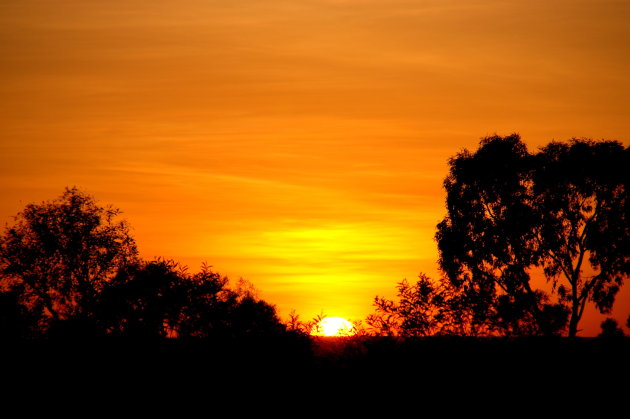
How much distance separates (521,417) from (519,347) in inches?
171

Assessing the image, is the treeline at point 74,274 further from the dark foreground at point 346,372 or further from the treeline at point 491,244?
the dark foreground at point 346,372

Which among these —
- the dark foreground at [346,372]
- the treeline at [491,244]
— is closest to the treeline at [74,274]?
the treeline at [491,244]

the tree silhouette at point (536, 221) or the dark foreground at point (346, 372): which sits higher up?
the tree silhouette at point (536, 221)

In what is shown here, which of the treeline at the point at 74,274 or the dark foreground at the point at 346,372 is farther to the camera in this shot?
the treeline at the point at 74,274

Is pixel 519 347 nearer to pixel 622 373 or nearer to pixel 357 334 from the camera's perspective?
pixel 622 373

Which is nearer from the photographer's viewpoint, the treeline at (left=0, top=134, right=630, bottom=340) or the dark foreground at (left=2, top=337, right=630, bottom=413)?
the dark foreground at (left=2, top=337, right=630, bottom=413)

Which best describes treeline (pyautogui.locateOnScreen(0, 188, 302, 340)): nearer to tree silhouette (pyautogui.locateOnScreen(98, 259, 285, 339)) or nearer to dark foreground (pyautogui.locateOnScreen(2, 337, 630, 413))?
tree silhouette (pyautogui.locateOnScreen(98, 259, 285, 339))

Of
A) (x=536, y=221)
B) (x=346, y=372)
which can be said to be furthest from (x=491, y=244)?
(x=346, y=372)

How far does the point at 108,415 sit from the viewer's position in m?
33.7

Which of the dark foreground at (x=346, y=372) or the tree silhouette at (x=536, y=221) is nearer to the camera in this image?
the dark foreground at (x=346, y=372)

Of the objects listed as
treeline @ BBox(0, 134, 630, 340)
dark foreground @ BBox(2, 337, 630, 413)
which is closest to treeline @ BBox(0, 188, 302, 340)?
treeline @ BBox(0, 134, 630, 340)

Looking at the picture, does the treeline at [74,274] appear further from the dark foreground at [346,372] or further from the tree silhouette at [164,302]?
the dark foreground at [346,372]

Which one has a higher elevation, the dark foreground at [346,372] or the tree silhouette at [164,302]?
the tree silhouette at [164,302]

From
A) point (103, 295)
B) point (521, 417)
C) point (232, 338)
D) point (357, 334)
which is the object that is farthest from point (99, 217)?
point (521, 417)
